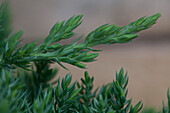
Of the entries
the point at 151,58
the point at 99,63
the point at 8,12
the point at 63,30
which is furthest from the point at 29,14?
the point at 63,30

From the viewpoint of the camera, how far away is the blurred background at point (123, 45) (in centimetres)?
94

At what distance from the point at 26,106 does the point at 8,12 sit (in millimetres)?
195

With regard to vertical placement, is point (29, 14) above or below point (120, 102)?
above

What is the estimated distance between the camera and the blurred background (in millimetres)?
943

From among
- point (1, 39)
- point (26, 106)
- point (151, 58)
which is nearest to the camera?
point (26, 106)

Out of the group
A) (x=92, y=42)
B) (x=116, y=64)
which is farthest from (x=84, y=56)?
(x=116, y=64)

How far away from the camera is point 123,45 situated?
1086 mm

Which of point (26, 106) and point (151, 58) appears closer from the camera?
point (26, 106)

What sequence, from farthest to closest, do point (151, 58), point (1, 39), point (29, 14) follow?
1. point (29, 14)
2. point (151, 58)
3. point (1, 39)

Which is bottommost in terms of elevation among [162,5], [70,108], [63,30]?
[70,108]

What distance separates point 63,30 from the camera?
0.29 meters

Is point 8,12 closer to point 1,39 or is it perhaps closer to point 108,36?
point 1,39

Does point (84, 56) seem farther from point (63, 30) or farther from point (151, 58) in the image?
point (151, 58)

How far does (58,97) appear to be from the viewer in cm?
26
